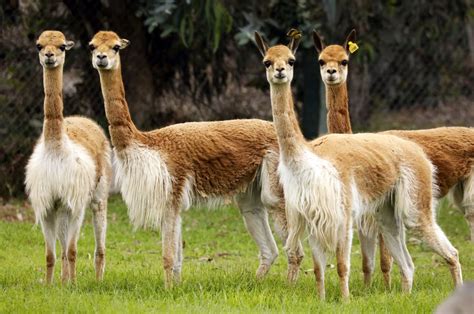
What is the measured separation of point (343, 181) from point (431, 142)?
60.5 inches

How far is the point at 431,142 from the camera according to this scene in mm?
9219

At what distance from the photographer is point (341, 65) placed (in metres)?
9.46

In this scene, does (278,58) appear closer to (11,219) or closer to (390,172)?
(390,172)

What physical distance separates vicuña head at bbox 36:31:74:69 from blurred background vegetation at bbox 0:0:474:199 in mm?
4518

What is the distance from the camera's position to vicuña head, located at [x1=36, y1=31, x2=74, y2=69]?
363 inches

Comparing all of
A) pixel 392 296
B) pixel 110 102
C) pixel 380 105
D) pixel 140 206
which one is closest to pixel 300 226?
pixel 392 296

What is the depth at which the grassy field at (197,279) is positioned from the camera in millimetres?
7629

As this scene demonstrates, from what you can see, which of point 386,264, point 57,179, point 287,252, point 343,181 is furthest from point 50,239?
point 386,264

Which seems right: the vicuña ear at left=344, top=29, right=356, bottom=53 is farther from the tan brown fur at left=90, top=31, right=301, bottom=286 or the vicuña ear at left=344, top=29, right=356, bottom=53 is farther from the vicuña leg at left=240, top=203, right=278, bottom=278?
the vicuña leg at left=240, top=203, right=278, bottom=278

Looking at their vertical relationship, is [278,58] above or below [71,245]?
above

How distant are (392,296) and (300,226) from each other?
2.88ft

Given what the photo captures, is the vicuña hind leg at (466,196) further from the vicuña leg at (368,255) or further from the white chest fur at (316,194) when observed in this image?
the white chest fur at (316,194)

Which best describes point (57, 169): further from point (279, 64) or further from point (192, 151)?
point (279, 64)

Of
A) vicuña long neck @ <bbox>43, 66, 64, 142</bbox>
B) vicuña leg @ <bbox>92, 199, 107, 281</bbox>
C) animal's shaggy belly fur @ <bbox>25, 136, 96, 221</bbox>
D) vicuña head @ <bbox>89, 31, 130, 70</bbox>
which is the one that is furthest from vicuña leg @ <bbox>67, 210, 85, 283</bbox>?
vicuña head @ <bbox>89, 31, 130, 70</bbox>
